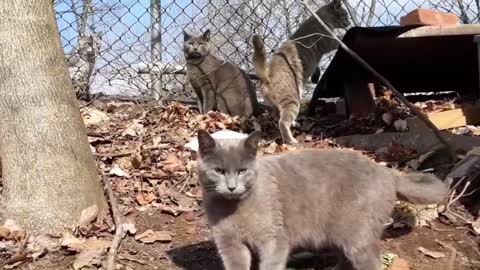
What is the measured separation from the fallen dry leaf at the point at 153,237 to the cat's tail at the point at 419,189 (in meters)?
1.20

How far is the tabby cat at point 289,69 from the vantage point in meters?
5.24

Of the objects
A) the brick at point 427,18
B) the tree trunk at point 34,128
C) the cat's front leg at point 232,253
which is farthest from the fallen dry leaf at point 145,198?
the brick at point 427,18

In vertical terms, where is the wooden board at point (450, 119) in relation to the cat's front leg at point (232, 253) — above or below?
above

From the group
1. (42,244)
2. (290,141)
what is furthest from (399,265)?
(290,141)

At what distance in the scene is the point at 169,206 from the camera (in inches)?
153

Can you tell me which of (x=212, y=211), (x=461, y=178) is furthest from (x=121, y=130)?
(x=461, y=178)

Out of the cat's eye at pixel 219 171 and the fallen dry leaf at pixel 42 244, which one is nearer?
the cat's eye at pixel 219 171

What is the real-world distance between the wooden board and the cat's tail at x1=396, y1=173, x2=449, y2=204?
1543mm

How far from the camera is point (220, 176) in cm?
301

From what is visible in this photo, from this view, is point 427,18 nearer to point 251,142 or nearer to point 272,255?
point 251,142

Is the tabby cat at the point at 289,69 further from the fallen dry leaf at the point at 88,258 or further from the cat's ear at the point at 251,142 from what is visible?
the fallen dry leaf at the point at 88,258

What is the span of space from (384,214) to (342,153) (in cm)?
36

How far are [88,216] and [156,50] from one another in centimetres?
291

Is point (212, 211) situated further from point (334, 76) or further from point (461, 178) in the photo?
point (334, 76)
